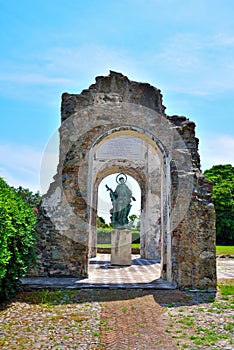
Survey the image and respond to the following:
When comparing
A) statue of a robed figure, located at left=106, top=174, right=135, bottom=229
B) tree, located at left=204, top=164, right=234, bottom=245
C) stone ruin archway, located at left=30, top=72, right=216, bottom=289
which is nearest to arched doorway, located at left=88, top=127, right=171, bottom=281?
statue of a robed figure, located at left=106, top=174, right=135, bottom=229

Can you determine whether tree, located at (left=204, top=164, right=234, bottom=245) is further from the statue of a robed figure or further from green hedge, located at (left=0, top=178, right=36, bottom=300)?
green hedge, located at (left=0, top=178, right=36, bottom=300)

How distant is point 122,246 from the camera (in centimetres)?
1209

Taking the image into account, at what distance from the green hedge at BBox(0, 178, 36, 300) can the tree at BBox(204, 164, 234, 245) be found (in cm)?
2347

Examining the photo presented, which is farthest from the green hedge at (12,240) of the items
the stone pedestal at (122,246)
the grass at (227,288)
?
the stone pedestal at (122,246)

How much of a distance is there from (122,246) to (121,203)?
7.05 ft

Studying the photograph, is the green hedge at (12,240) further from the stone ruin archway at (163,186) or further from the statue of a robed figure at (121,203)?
the statue of a robed figure at (121,203)

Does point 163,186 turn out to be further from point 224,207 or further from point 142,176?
point 224,207

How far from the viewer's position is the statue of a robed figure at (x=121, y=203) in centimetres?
1288

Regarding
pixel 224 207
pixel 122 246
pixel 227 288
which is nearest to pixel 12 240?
pixel 227 288

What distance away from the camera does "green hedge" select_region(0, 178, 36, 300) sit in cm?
498

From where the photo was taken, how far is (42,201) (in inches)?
345

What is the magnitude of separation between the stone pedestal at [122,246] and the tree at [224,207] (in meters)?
17.5

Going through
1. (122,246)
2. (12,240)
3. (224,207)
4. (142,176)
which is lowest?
(122,246)

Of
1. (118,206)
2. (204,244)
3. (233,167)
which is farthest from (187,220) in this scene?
(233,167)
